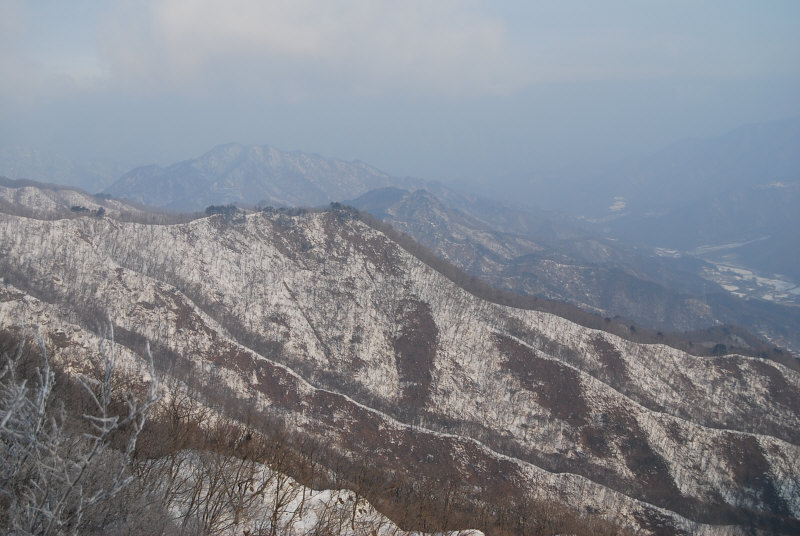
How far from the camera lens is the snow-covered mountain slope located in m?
77.8

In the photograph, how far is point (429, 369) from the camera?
10262 centimetres

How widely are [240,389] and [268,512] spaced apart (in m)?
67.8

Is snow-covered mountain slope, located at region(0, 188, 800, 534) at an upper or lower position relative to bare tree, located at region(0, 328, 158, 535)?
lower

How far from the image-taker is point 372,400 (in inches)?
3696

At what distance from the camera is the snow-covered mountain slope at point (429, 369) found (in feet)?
255

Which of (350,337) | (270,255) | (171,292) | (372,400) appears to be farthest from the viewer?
(270,255)

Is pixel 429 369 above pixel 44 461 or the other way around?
the other way around

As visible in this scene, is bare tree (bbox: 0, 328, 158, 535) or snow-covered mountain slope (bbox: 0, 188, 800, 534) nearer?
bare tree (bbox: 0, 328, 158, 535)

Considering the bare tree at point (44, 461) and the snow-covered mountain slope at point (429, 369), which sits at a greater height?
the bare tree at point (44, 461)

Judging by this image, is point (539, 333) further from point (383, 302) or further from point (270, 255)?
point (270, 255)

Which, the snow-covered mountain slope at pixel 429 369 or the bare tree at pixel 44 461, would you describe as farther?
the snow-covered mountain slope at pixel 429 369

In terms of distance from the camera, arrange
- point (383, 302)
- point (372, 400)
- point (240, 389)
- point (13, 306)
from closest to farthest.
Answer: point (13, 306)
point (240, 389)
point (372, 400)
point (383, 302)

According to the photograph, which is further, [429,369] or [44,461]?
[429,369]

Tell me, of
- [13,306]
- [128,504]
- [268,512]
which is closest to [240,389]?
[13,306]
